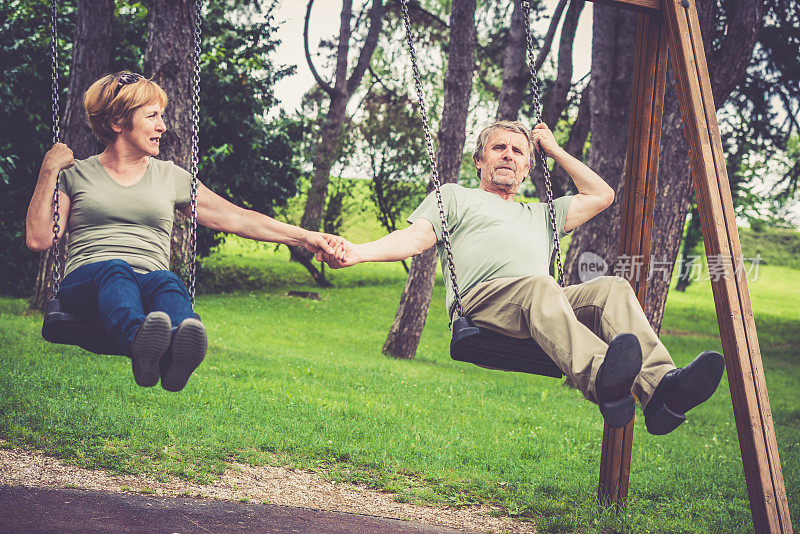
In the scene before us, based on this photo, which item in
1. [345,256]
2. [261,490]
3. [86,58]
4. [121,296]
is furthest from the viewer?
[86,58]

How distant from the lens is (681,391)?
3.55 meters

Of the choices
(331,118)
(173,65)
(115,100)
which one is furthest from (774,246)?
(115,100)

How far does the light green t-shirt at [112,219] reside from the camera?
394cm

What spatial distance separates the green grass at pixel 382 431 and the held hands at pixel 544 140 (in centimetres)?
242

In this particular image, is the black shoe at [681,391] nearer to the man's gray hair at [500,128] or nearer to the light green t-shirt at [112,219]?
the man's gray hair at [500,128]

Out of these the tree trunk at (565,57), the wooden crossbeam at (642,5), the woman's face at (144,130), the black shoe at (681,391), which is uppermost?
the tree trunk at (565,57)

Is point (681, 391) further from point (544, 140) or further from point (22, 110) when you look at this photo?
point (22, 110)

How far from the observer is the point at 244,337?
1285cm

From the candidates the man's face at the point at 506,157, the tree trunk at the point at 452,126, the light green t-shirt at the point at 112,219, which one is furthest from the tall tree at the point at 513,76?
the light green t-shirt at the point at 112,219

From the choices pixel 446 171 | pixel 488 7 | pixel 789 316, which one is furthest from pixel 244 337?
pixel 789 316

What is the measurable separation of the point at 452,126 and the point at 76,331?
9.24m

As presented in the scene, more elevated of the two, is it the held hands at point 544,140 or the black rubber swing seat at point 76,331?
the held hands at point 544,140

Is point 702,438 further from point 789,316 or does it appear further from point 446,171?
point 789,316

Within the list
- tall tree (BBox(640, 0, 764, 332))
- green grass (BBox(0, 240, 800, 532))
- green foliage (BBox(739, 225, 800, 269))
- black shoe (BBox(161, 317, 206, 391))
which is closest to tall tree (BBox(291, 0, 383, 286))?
green grass (BBox(0, 240, 800, 532))
